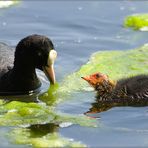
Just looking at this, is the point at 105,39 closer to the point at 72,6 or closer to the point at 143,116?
the point at 72,6

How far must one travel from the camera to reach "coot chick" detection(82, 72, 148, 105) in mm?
8977

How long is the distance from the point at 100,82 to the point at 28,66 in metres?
1.14

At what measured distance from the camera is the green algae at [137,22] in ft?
40.5

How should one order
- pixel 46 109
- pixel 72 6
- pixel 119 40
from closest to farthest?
pixel 46 109 < pixel 119 40 < pixel 72 6

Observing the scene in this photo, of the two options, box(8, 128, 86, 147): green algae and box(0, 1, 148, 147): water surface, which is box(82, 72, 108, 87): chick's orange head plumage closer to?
box(0, 1, 148, 147): water surface

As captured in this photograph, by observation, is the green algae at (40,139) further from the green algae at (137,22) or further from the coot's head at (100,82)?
the green algae at (137,22)

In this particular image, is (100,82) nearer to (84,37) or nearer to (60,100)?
(60,100)

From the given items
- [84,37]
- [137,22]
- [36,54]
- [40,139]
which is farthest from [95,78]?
[137,22]

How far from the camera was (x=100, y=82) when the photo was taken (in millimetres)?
9086

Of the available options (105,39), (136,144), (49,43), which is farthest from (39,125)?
(105,39)

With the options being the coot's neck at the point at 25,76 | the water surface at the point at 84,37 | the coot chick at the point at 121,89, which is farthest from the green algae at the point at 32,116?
the coot's neck at the point at 25,76

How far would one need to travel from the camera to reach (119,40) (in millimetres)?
12016

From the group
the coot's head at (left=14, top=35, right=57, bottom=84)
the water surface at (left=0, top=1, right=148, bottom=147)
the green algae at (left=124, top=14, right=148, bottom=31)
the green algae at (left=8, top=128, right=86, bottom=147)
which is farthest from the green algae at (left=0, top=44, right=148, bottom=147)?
the green algae at (left=124, top=14, right=148, bottom=31)

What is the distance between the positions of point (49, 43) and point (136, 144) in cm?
238
